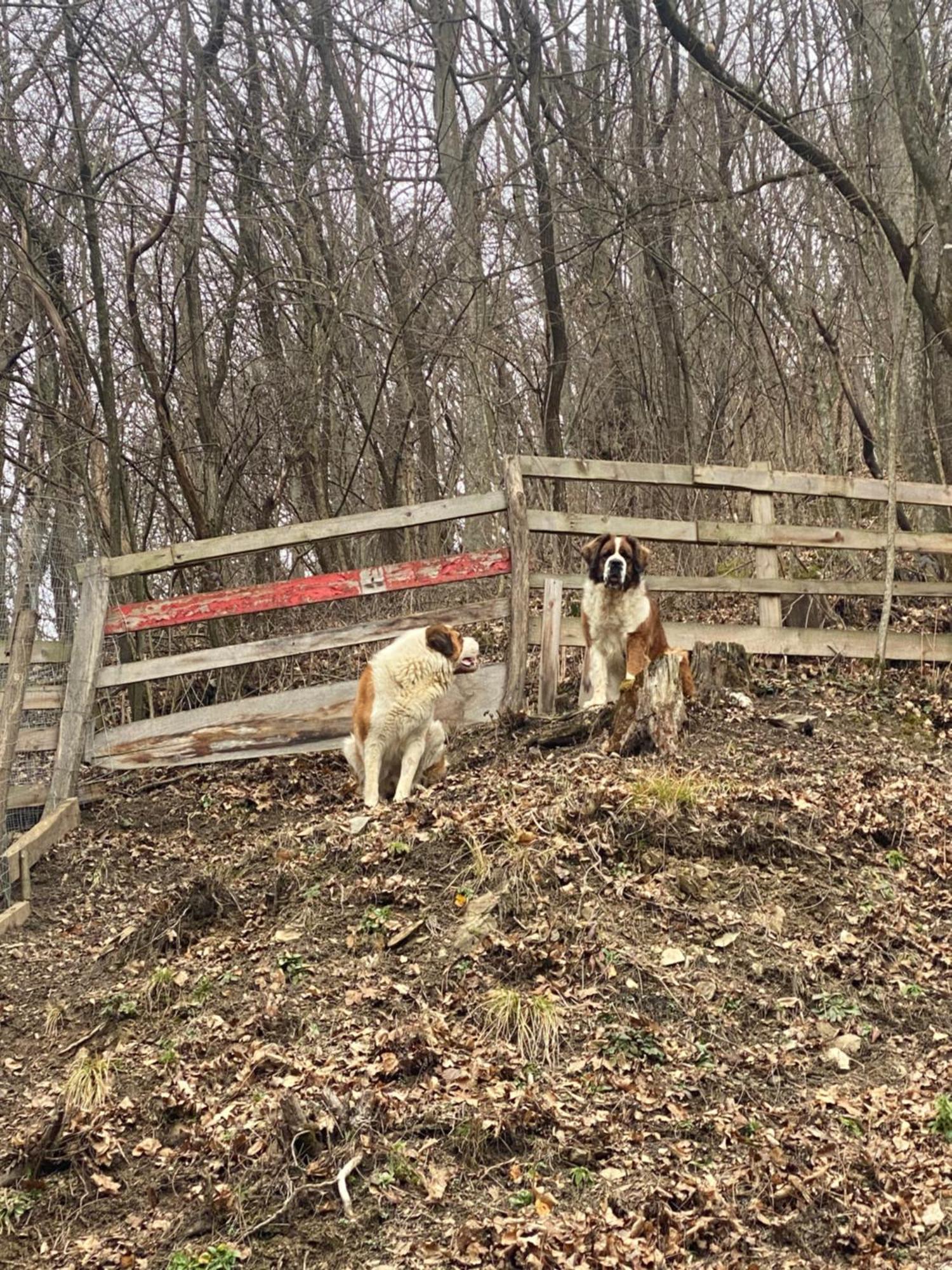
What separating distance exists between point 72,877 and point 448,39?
10169 millimetres

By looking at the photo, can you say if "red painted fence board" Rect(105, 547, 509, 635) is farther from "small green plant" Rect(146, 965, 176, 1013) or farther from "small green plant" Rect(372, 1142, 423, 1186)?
"small green plant" Rect(372, 1142, 423, 1186)

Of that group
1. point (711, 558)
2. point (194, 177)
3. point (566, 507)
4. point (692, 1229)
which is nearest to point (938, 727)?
point (711, 558)

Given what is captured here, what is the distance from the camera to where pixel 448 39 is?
42.6 ft

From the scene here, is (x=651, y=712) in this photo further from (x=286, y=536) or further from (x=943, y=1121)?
(x=943, y=1121)

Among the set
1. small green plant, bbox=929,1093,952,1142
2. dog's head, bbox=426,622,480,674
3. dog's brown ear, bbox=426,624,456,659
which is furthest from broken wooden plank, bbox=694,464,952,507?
small green plant, bbox=929,1093,952,1142

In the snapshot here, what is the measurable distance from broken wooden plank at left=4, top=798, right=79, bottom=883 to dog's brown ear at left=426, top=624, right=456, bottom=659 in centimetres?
294

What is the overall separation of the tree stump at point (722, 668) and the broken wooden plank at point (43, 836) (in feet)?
16.0

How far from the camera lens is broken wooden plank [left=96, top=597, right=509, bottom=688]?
28.3ft

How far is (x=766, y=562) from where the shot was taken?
33.8 ft

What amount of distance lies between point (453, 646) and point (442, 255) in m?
5.75

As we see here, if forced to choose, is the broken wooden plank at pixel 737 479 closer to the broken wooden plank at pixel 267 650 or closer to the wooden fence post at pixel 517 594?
the wooden fence post at pixel 517 594

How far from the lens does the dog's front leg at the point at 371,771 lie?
302 inches

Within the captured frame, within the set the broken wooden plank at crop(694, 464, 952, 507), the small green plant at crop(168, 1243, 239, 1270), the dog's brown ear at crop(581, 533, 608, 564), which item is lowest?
the small green plant at crop(168, 1243, 239, 1270)

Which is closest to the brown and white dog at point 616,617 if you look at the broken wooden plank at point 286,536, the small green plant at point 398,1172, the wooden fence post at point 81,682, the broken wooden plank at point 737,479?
the broken wooden plank at point 737,479
